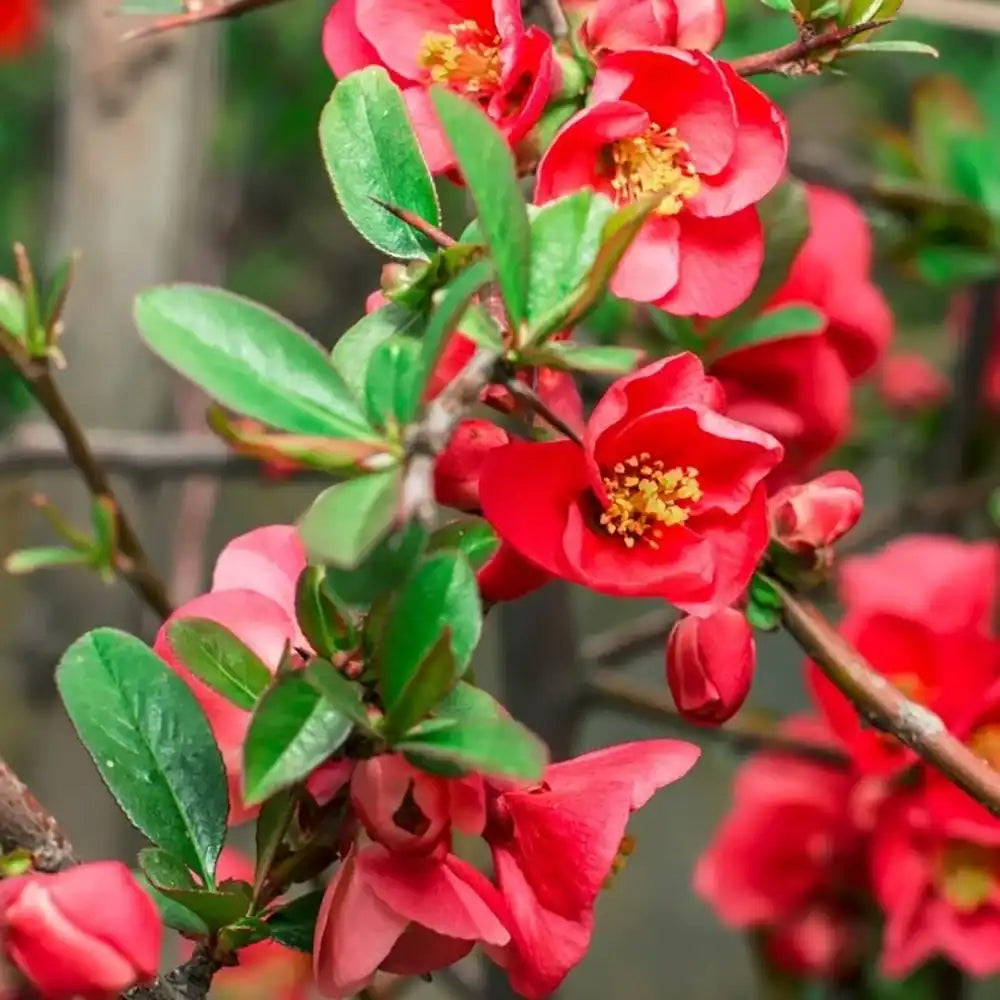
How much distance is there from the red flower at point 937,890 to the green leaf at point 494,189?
0.35m

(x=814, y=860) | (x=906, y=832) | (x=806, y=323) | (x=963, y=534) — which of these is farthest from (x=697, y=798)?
(x=806, y=323)

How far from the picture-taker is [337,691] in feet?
0.79

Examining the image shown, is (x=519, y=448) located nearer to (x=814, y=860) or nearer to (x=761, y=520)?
(x=761, y=520)

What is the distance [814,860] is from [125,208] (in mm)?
692

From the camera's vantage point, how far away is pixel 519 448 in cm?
27

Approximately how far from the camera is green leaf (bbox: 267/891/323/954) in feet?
0.95

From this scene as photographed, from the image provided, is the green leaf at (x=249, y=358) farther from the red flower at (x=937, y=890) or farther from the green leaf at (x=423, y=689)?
the red flower at (x=937, y=890)

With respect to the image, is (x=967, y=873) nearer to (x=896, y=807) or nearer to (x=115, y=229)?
(x=896, y=807)

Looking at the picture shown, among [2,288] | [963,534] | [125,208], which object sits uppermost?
[2,288]

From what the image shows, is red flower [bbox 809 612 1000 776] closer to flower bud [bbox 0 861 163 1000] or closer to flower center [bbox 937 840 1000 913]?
flower center [bbox 937 840 1000 913]

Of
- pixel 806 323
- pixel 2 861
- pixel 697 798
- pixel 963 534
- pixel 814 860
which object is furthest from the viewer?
pixel 697 798

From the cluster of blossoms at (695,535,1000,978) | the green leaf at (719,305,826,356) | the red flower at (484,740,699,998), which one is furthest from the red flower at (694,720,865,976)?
the red flower at (484,740,699,998)

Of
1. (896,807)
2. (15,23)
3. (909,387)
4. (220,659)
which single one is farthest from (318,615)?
(15,23)

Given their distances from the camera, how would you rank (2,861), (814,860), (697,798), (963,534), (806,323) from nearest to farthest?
(2,861), (806,323), (814,860), (963,534), (697,798)
